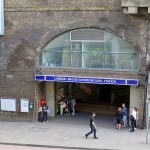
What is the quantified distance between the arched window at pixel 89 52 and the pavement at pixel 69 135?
359 cm

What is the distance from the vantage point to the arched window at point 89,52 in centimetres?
2312

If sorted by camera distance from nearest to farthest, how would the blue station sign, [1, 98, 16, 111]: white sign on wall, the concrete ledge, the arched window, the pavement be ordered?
the pavement → the concrete ledge → the blue station sign → the arched window → [1, 98, 16, 111]: white sign on wall

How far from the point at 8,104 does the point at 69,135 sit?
5.19 metres

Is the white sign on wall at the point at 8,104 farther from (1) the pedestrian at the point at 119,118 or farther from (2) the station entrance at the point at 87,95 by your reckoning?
(1) the pedestrian at the point at 119,118

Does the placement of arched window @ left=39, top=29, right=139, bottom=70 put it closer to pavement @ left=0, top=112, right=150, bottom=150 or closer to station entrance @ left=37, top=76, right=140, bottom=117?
station entrance @ left=37, top=76, right=140, bottom=117

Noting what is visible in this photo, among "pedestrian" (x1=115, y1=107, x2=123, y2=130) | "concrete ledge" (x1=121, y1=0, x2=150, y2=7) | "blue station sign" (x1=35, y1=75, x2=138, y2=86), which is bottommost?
"pedestrian" (x1=115, y1=107, x2=123, y2=130)

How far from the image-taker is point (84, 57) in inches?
938

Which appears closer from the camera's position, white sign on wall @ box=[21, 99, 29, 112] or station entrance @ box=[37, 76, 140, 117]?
white sign on wall @ box=[21, 99, 29, 112]

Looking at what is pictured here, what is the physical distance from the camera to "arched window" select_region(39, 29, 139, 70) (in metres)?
23.1

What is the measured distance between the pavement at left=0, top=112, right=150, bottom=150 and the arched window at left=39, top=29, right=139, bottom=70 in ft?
11.8

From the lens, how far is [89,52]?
23.7 m

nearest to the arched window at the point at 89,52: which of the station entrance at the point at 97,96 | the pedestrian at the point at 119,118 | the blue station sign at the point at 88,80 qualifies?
the blue station sign at the point at 88,80

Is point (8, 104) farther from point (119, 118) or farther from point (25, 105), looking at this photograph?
point (119, 118)


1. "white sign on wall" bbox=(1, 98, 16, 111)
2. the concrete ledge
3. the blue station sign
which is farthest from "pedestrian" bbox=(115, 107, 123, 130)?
"white sign on wall" bbox=(1, 98, 16, 111)
